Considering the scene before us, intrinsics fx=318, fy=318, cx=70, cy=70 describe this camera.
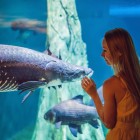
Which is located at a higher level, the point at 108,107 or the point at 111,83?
the point at 111,83

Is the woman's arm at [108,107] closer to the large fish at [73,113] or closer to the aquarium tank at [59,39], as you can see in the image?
the large fish at [73,113]

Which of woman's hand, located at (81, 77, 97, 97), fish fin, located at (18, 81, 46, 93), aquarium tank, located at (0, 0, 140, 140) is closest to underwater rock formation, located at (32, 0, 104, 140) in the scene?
aquarium tank, located at (0, 0, 140, 140)

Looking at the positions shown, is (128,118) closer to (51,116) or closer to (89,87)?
(89,87)

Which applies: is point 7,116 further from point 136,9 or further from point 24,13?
point 136,9

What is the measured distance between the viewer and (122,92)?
1.85 m

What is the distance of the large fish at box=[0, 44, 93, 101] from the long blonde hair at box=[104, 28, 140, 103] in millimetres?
1148

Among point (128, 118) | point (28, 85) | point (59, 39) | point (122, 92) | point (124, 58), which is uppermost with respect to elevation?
point (59, 39)

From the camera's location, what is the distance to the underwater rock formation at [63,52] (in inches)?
180

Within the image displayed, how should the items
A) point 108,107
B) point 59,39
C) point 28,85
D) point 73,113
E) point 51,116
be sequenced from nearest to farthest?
point 108,107 < point 28,85 < point 73,113 < point 51,116 < point 59,39

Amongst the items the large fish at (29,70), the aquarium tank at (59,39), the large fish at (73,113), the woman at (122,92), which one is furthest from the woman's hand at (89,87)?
the aquarium tank at (59,39)

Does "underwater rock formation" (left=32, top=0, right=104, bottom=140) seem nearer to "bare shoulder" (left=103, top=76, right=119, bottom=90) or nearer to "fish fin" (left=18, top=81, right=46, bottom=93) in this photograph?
"fish fin" (left=18, top=81, right=46, bottom=93)

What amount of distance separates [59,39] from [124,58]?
2.82 metres

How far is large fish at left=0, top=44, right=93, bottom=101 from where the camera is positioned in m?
2.83

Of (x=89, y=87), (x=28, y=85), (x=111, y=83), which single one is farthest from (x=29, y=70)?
(x=111, y=83)
